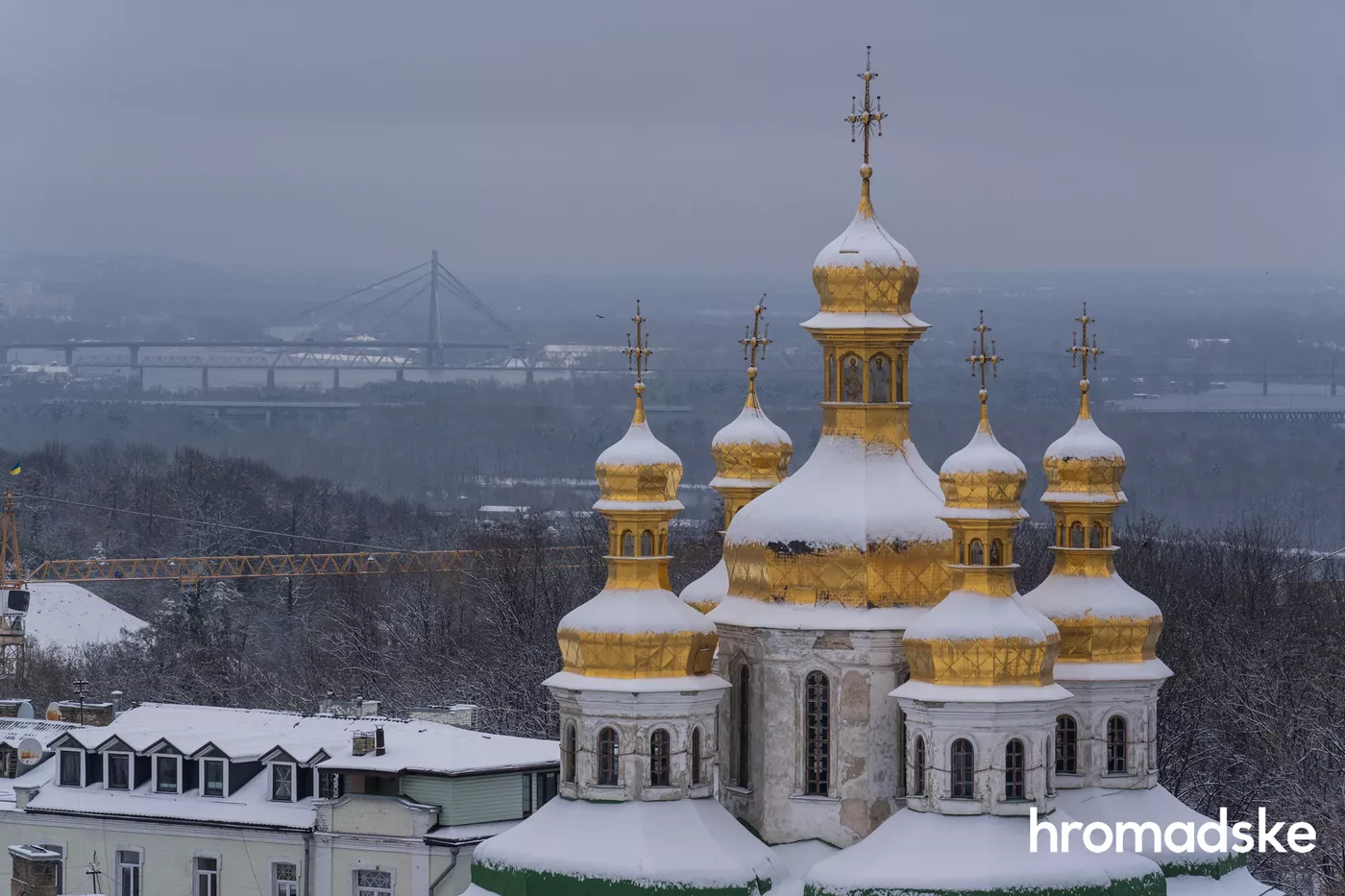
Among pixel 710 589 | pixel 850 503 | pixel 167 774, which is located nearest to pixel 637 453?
pixel 850 503

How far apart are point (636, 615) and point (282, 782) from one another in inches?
412

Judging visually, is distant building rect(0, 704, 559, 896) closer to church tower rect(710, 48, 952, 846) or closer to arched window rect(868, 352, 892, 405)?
church tower rect(710, 48, 952, 846)

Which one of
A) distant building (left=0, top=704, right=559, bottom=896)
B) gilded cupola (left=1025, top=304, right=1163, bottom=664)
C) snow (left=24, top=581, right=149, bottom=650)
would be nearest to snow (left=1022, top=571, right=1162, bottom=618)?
gilded cupola (left=1025, top=304, right=1163, bottom=664)

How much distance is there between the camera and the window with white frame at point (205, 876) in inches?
2292

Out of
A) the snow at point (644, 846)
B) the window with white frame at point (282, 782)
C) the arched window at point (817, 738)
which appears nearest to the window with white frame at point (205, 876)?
the window with white frame at point (282, 782)

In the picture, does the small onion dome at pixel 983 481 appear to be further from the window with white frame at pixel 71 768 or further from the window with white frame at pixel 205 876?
the window with white frame at pixel 71 768

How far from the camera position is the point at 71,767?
60719mm

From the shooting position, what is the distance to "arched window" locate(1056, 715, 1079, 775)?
5356 centimetres

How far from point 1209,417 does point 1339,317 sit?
16204 mm

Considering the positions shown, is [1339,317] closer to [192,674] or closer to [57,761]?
[192,674]

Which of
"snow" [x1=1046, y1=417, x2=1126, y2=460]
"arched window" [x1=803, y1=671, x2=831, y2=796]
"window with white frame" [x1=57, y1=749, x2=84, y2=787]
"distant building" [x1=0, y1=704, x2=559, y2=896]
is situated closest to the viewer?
"arched window" [x1=803, y1=671, x2=831, y2=796]

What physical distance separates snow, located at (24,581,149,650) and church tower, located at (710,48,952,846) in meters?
54.4

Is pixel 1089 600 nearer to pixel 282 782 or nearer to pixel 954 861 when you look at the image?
pixel 954 861

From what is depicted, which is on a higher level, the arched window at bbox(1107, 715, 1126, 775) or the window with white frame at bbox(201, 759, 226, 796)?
the arched window at bbox(1107, 715, 1126, 775)
